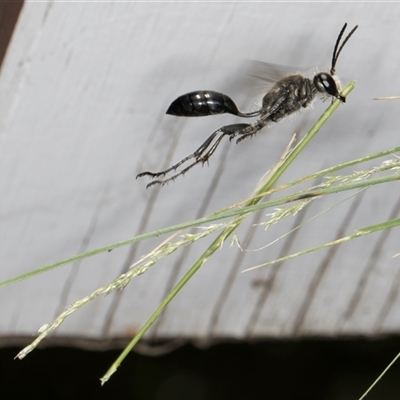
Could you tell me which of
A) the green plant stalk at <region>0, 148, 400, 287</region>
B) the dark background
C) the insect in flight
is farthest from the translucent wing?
the dark background

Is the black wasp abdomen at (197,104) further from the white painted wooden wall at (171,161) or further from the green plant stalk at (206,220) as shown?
the green plant stalk at (206,220)

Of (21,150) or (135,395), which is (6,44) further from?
(135,395)

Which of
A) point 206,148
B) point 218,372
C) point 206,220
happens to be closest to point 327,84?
point 206,148

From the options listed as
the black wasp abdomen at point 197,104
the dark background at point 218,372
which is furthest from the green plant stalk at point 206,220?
the dark background at point 218,372

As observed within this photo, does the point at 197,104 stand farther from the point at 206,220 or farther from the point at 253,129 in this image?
the point at 206,220

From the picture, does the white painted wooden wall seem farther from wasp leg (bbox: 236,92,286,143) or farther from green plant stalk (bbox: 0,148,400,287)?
green plant stalk (bbox: 0,148,400,287)

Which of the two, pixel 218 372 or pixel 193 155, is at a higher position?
pixel 193 155
